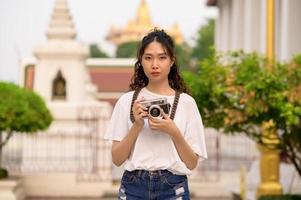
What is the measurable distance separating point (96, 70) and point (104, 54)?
56734 mm

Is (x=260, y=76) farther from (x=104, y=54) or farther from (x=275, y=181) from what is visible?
(x=104, y=54)

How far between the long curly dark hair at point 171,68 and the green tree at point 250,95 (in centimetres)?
619

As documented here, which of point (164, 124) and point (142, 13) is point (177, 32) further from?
point (164, 124)

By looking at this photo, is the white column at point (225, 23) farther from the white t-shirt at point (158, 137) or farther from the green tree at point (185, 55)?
the white t-shirt at point (158, 137)

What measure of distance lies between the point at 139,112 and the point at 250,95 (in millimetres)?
7002

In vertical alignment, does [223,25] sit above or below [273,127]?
above

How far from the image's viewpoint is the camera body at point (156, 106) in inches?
203

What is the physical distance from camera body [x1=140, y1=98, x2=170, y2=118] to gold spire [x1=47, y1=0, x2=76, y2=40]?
2020 centimetres

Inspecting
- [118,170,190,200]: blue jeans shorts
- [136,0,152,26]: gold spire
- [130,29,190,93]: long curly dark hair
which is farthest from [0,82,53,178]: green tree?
[136,0,152,26]: gold spire

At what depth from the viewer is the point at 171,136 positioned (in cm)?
526

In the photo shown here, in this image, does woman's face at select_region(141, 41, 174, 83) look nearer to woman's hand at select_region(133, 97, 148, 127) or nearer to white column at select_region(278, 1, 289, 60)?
woman's hand at select_region(133, 97, 148, 127)

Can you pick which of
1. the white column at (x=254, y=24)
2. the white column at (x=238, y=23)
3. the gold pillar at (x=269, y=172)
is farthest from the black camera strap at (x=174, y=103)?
the white column at (x=238, y=23)

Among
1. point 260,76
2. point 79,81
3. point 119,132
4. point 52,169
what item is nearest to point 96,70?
point 79,81

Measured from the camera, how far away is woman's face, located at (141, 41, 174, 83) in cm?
545
